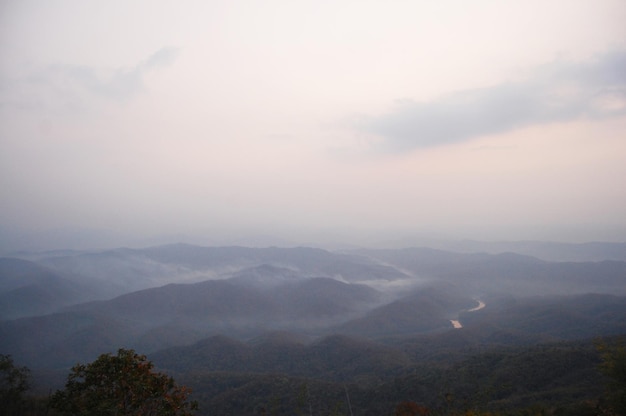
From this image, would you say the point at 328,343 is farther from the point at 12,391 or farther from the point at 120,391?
the point at 120,391

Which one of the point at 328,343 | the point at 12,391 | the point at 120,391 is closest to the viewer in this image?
the point at 120,391

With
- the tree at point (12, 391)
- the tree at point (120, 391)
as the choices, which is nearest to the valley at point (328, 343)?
the tree at point (12, 391)

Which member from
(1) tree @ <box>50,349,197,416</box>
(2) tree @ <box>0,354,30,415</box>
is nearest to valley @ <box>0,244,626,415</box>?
(2) tree @ <box>0,354,30,415</box>

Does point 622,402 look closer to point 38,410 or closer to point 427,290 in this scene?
point 38,410

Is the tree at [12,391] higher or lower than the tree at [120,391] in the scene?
lower

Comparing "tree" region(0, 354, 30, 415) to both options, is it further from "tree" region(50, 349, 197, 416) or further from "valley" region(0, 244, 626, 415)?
"valley" region(0, 244, 626, 415)

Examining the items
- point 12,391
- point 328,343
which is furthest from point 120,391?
point 328,343

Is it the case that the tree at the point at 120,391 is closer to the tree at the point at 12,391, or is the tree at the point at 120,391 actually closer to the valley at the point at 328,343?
the tree at the point at 12,391

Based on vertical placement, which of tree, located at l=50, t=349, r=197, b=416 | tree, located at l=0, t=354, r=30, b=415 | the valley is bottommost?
the valley
